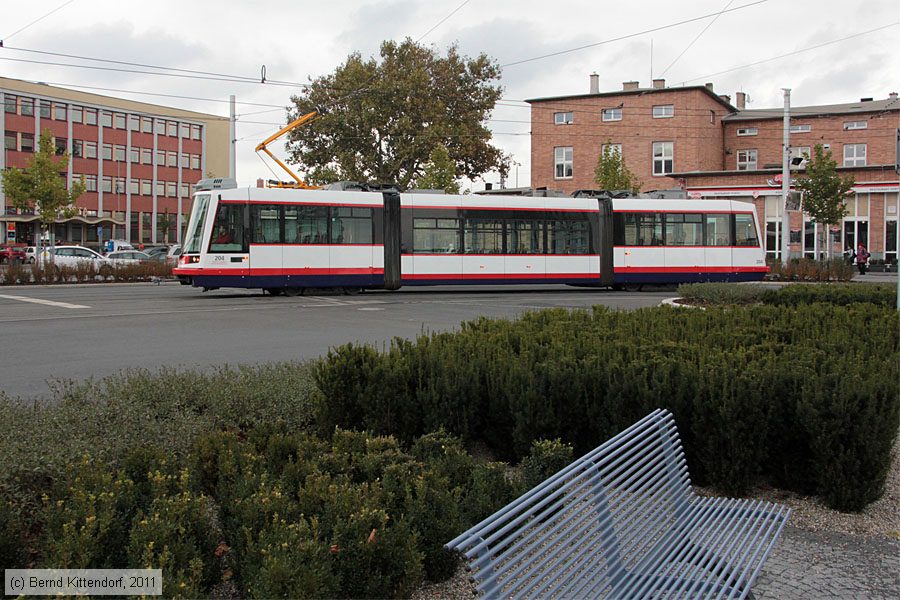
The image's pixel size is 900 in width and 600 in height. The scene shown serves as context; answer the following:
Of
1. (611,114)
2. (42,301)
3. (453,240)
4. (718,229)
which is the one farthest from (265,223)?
(611,114)

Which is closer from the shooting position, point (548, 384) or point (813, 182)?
point (548, 384)

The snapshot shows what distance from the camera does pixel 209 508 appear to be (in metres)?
4.85

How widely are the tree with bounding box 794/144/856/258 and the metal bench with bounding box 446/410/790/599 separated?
145ft

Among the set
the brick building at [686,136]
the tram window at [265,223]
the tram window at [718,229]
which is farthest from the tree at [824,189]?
the tram window at [265,223]

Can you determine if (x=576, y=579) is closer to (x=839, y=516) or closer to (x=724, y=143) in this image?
(x=839, y=516)

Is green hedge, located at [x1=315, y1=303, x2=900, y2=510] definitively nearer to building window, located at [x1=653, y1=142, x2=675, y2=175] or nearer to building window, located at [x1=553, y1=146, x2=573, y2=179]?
building window, located at [x1=653, y1=142, x2=675, y2=175]

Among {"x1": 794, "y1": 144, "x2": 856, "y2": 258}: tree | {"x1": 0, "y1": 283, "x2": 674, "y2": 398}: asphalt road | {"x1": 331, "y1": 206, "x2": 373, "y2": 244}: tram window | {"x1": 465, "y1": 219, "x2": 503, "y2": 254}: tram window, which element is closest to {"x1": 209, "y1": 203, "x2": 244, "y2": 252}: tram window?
{"x1": 0, "y1": 283, "x2": 674, "y2": 398}: asphalt road

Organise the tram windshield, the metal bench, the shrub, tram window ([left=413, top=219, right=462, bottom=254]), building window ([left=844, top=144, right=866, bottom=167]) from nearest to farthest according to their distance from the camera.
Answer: the metal bench → the shrub → the tram windshield → tram window ([left=413, top=219, right=462, bottom=254]) → building window ([left=844, top=144, right=866, bottom=167])

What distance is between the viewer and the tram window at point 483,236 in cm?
2819

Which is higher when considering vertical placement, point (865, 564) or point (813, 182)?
point (813, 182)

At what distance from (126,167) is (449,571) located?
97575mm

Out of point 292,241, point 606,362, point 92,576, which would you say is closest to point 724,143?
point 292,241

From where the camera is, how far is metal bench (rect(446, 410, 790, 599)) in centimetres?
311

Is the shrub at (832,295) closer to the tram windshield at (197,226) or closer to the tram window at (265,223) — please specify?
the tram window at (265,223)
